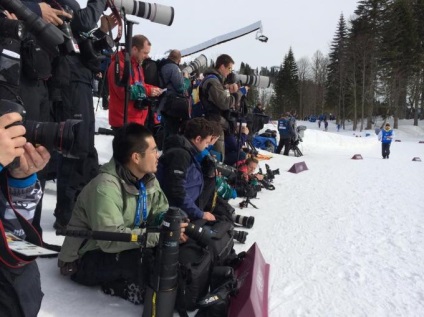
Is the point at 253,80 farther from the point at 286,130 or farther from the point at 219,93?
the point at 286,130

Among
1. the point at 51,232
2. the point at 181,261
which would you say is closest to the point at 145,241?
the point at 181,261

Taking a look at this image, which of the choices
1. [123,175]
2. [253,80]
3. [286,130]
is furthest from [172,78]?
[286,130]

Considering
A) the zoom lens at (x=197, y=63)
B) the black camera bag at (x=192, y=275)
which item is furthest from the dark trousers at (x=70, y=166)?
the zoom lens at (x=197, y=63)

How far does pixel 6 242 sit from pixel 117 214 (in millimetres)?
1026

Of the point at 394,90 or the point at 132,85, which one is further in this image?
the point at 394,90

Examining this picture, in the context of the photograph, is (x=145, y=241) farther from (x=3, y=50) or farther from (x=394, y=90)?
(x=394, y=90)

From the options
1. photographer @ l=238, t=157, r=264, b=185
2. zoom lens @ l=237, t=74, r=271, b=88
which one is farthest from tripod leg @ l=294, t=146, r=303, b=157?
photographer @ l=238, t=157, r=264, b=185

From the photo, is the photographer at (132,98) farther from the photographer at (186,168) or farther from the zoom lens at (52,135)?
the zoom lens at (52,135)

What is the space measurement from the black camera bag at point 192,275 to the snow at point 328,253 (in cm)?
34

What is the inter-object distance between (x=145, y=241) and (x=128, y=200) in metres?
0.52

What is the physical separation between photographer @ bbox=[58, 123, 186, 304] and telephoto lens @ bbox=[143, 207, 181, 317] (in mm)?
322

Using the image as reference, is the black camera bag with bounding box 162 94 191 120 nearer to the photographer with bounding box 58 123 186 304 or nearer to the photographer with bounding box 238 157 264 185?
the photographer with bounding box 238 157 264 185

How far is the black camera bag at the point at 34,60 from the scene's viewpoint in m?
2.47

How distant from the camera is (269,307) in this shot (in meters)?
2.54
